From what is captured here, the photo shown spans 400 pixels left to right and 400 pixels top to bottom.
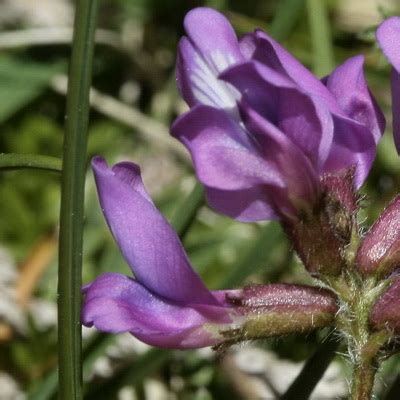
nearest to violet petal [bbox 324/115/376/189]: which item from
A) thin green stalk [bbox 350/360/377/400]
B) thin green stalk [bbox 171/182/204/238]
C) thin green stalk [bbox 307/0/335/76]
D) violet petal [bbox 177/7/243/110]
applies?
violet petal [bbox 177/7/243/110]

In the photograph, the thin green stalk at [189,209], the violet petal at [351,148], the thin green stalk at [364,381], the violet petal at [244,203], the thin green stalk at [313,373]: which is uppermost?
the thin green stalk at [189,209]

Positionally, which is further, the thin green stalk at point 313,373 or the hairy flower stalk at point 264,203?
the thin green stalk at point 313,373

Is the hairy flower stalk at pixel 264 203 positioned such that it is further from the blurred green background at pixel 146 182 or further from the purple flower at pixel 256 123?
the blurred green background at pixel 146 182

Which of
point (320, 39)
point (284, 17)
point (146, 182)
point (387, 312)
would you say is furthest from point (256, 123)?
point (146, 182)

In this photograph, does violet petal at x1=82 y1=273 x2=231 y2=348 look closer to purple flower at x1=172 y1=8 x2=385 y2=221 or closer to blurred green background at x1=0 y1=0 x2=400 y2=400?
purple flower at x1=172 y1=8 x2=385 y2=221

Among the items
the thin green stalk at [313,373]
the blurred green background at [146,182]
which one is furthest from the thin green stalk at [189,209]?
the thin green stalk at [313,373]

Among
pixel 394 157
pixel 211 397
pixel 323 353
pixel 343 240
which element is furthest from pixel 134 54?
pixel 343 240
